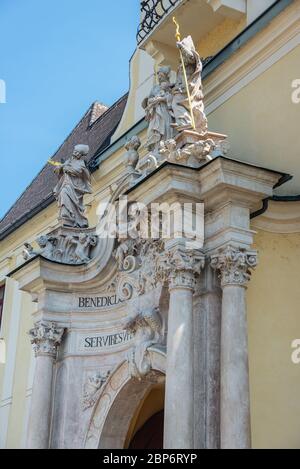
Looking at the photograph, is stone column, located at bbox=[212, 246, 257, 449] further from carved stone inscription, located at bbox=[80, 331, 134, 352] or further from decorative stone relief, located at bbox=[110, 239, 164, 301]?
carved stone inscription, located at bbox=[80, 331, 134, 352]

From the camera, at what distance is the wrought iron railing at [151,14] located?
44.0 ft

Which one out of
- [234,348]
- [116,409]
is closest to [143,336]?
[116,409]

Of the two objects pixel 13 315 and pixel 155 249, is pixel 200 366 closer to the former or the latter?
pixel 155 249

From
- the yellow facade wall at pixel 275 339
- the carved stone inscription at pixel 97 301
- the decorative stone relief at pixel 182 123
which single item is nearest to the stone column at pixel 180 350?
the yellow facade wall at pixel 275 339

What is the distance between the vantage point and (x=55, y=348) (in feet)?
39.3

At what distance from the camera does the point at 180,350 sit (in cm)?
925

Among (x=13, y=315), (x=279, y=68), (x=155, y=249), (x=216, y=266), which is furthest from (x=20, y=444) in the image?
(x=279, y=68)

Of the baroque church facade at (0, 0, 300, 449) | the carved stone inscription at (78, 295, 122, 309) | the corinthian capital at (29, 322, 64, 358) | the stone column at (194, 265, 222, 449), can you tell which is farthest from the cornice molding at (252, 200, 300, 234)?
the corinthian capital at (29, 322, 64, 358)

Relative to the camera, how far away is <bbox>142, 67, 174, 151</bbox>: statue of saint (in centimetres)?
1093

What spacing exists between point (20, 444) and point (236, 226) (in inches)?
272

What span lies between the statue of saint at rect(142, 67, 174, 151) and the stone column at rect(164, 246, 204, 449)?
1852 millimetres

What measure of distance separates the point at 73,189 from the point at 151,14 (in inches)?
121

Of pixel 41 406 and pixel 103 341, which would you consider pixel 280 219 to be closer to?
pixel 103 341

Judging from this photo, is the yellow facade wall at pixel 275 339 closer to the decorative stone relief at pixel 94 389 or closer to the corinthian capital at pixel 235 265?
the corinthian capital at pixel 235 265
